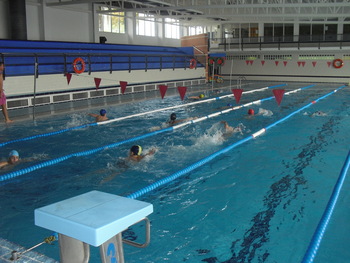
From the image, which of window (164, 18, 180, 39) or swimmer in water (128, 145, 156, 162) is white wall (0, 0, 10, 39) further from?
window (164, 18, 180, 39)

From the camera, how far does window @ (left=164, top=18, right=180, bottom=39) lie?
82.9 feet

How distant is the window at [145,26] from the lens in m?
22.2

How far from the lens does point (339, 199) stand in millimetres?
4297

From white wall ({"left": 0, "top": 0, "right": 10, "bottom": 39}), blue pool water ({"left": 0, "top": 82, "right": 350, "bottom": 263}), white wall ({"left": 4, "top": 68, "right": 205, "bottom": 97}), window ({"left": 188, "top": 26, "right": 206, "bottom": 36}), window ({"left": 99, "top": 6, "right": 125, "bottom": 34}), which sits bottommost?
blue pool water ({"left": 0, "top": 82, "right": 350, "bottom": 263})

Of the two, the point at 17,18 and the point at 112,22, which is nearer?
the point at 17,18

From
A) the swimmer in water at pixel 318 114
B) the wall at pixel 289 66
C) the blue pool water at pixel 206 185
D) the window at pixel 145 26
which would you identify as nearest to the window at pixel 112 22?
the window at pixel 145 26

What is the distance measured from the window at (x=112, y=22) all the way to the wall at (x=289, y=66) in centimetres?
880

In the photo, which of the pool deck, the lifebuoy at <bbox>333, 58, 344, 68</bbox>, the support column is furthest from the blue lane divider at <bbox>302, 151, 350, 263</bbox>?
the lifebuoy at <bbox>333, 58, 344, 68</bbox>

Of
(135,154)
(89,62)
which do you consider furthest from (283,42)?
(135,154)

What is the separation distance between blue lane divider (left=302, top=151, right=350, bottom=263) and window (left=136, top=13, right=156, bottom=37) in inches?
737

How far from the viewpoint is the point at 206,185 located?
4902 mm

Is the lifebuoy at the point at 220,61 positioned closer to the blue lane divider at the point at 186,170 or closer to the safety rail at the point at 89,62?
the safety rail at the point at 89,62

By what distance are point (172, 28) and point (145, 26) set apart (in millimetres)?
3956

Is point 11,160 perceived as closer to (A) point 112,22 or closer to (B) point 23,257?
(B) point 23,257
